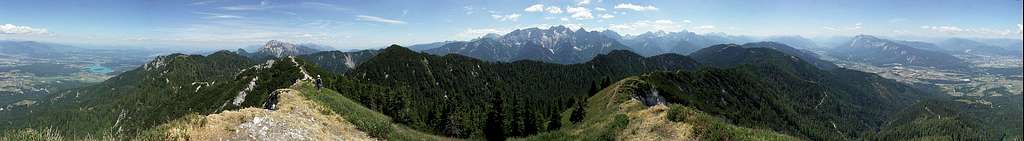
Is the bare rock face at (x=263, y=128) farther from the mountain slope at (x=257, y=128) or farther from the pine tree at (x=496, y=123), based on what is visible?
the pine tree at (x=496, y=123)

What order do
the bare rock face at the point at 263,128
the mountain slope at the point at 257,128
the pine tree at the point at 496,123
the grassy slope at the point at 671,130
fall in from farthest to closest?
the pine tree at the point at 496,123, the grassy slope at the point at 671,130, the bare rock face at the point at 263,128, the mountain slope at the point at 257,128

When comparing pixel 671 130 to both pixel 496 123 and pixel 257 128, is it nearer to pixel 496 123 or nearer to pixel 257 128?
pixel 257 128

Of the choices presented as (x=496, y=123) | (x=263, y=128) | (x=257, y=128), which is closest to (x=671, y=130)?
(x=263, y=128)

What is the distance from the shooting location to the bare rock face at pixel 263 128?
1179 inches

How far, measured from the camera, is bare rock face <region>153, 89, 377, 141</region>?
29953mm

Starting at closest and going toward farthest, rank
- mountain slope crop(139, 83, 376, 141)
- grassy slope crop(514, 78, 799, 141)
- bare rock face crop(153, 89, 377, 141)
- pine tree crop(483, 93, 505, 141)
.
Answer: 1. mountain slope crop(139, 83, 376, 141)
2. bare rock face crop(153, 89, 377, 141)
3. grassy slope crop(514, 78, 799, 141)
4. pine tree crop(483, 93, 505, 141)

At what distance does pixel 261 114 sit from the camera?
124ft

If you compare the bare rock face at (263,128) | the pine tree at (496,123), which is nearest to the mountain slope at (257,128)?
the bare rock face at (263,128)

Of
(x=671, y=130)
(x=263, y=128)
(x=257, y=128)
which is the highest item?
(x=257, y=128)

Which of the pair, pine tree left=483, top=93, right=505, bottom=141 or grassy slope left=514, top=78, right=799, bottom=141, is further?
pine tree left=483, top=93, right=505, bottom=141

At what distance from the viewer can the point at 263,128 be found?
34.2 m

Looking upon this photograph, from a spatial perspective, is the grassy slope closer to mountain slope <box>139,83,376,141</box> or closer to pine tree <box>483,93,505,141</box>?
mountain slope <box>139,83,376,141</box>

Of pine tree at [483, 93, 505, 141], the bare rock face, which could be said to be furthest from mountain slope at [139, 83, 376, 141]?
pine tree at [483, 93, 505, 141]

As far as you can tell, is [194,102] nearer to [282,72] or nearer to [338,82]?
[282,72]
